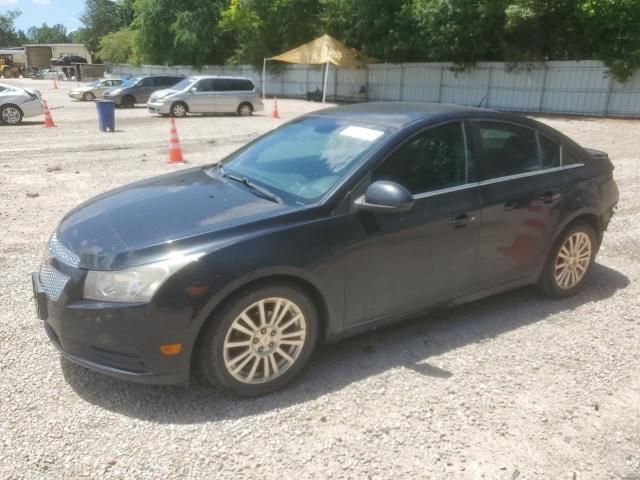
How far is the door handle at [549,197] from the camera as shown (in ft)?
13.4

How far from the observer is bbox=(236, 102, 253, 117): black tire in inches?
848

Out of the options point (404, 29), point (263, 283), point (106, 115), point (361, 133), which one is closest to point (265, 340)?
point (263, 283)

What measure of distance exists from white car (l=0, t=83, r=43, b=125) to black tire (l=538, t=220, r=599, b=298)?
17.2m

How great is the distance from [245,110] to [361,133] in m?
19.0

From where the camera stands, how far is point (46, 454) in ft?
8.57

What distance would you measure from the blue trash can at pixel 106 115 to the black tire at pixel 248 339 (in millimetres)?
14225

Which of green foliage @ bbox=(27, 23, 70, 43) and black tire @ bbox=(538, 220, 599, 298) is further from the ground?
green foliage @ bbox=(27, 23, 70, 43)

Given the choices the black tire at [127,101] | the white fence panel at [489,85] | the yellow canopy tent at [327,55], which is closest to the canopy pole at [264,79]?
the white fence panel at [489,85]

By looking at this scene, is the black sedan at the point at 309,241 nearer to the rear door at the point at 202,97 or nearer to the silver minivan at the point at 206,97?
the silver minivan at the point at 206,97

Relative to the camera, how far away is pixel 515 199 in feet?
12.8

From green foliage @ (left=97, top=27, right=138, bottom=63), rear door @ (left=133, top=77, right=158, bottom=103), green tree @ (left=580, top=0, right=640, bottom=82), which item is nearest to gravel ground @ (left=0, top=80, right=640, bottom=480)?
green tree @ (left=580, top=0, right=640, bottom=82)

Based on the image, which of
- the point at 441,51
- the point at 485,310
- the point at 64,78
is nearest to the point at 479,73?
the point at 441,51

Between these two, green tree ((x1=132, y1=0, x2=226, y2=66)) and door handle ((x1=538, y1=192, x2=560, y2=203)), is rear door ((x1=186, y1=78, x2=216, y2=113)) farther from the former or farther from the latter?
green tree ((x1=132, y1=0, x2=226, y2=66))

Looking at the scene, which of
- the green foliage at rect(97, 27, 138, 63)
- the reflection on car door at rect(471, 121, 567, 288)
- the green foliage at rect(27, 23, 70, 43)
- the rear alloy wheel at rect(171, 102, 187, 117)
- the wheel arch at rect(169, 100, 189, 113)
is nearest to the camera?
the reflection on car door at rect(471, 121, 567, 288)
